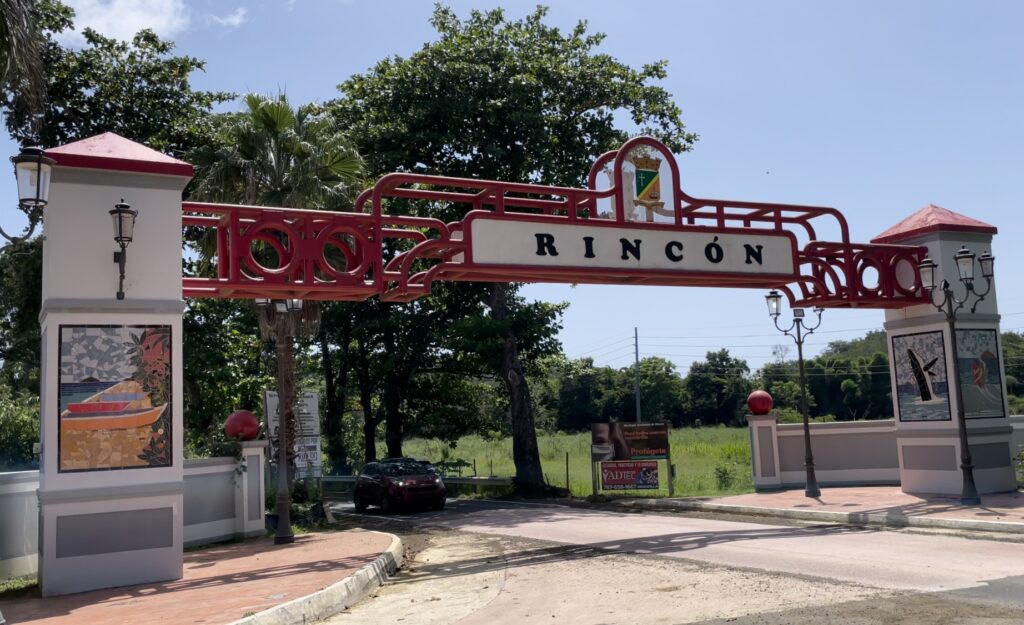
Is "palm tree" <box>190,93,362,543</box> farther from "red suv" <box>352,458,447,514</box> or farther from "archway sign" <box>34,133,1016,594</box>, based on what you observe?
"red suv" <box>352,458,447,514</box>

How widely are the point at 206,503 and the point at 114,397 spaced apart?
546cm

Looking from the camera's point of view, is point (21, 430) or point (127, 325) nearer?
point (127, 325)

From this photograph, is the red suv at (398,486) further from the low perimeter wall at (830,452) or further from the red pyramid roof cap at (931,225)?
the red pyramid roof cap at (931,225)

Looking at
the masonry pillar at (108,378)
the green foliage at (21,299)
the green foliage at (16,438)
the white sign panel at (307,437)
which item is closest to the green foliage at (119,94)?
the green foliage at (21,299)

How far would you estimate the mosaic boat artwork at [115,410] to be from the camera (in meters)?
11.2

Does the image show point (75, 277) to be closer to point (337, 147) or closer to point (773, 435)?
point (337, 147)

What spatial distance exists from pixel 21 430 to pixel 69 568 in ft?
110

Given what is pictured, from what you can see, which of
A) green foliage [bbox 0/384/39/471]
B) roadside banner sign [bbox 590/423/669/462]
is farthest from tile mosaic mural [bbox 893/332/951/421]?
green foliage [bbox 0/384/39/471]

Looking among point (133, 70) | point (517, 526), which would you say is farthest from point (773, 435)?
point (133, 70)

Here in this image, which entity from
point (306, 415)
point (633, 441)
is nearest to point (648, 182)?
point (633, 441)

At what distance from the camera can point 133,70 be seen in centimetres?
2411

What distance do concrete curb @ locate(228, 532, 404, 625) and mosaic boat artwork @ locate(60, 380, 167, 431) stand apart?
3.38 meters

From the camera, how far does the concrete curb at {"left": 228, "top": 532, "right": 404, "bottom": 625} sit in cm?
878

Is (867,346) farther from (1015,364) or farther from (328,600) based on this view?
(328,600)
